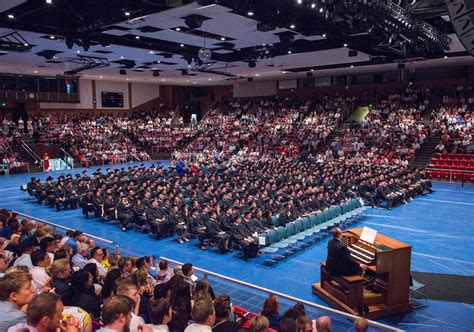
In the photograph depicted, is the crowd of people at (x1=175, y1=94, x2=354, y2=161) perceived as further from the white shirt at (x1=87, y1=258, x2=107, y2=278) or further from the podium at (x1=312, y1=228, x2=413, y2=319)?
the white shirt at (x1=87, y1=258, x2=107, y2=278)

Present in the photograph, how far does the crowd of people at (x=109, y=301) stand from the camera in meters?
3.13

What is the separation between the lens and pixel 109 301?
317cm

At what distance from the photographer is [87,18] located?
12750 mm

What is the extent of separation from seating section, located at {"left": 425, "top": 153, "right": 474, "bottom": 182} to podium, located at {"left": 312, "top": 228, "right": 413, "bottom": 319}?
54.8 feet

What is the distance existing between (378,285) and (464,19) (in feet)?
16.3

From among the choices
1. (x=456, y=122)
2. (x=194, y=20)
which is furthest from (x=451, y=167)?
(x=194, y=20)

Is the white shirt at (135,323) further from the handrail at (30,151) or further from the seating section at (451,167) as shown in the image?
the handrail at (30,151)

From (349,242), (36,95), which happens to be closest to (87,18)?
(349,242)

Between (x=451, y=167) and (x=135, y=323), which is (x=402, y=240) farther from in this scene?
(x=451, y=167)

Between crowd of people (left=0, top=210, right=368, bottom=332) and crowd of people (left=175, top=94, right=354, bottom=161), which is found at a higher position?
crowd of people (left=175, top=94, right=354, bottom=161)

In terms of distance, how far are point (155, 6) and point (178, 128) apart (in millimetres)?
27508

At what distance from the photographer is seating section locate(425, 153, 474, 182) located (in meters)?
22.0

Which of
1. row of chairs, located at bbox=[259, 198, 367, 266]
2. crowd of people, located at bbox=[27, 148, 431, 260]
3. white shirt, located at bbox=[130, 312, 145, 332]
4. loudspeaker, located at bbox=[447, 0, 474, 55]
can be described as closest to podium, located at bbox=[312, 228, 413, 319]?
row of chairs, located at bbox=[259, 198, 367, 266]

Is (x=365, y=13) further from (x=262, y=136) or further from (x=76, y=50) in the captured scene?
(x=262, y=136)
